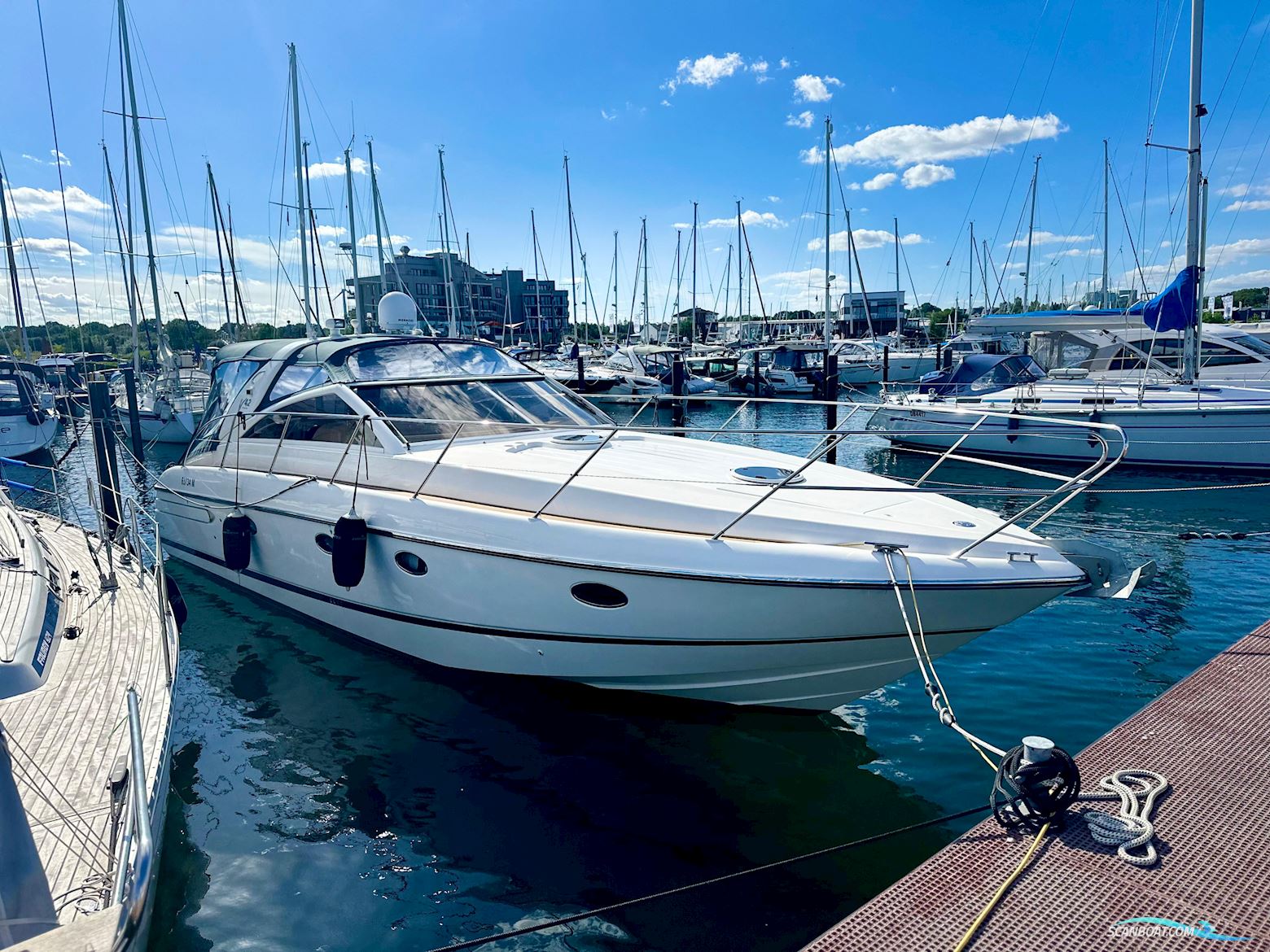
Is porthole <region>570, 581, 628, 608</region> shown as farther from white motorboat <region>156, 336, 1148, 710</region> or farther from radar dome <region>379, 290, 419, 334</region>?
radar dome <region>379, 290, 419, 334</region>

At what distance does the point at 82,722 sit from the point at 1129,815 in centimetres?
549

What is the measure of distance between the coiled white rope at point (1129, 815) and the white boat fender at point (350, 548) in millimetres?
5018

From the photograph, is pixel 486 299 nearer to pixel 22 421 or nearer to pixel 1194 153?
pixel 22 421

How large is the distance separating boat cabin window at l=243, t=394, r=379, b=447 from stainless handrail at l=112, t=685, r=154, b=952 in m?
3.58

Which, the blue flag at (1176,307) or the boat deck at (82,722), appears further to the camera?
the blue flag at (1176,307)

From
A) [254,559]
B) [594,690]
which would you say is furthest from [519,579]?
[254,559]

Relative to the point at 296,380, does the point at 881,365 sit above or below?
below

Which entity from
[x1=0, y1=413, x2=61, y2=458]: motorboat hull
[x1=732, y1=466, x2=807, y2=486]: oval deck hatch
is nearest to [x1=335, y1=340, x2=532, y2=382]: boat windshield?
[x1=732, y1=466, x2=807, y2=486]: oval deck hatch

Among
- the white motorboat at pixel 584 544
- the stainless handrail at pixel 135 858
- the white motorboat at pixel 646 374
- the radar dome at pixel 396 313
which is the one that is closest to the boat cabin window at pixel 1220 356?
the white motorboat at pixel 646 374

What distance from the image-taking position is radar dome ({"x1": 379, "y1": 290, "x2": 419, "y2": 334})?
9.83 metres

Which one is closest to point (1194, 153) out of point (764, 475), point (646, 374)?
point (764, 475)

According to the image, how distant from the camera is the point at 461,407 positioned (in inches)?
289

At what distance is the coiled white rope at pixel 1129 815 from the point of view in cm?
317

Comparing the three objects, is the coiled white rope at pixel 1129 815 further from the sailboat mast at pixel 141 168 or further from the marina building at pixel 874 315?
the marina building at pixel 874 315
